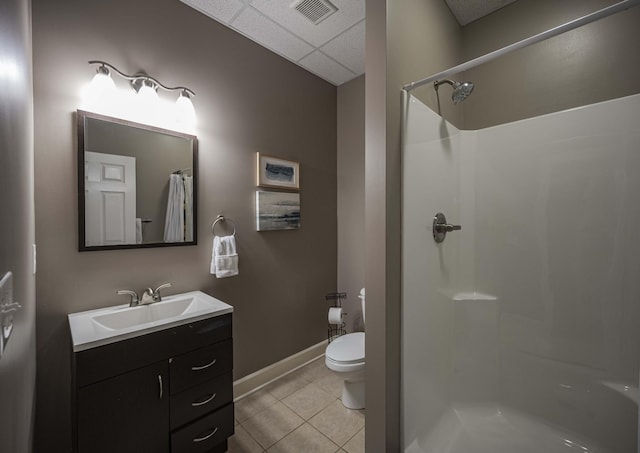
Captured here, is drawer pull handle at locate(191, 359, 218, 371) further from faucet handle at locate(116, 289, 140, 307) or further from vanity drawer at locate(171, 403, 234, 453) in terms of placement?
faucet handle at locate(116, 289, 140, 307)

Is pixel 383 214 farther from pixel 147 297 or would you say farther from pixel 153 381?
pixel 147 297

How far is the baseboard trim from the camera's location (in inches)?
81.8

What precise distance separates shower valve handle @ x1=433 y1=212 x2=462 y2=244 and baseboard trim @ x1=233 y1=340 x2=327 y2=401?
1.71m

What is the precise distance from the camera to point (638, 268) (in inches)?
52.1

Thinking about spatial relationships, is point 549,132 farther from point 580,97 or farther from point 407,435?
point 407,435

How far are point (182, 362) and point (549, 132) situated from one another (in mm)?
2364

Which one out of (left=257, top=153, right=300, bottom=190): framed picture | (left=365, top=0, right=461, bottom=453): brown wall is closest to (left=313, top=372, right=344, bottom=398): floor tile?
(left=365, top=0, right=461, bottom=453): brown wall

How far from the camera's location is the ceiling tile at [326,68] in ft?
7.81

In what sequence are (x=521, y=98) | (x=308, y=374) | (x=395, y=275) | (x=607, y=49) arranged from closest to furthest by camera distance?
(x=395, y=275) → (x=607, y=49) → (x=521, y=98) → (x=308, y=374)

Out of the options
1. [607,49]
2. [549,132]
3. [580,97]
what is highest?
[607,49]

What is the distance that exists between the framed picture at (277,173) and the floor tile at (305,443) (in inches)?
69.0

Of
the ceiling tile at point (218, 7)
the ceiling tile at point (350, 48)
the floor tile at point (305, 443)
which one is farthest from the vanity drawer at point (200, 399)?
the ceiling tile at point (350, 48)

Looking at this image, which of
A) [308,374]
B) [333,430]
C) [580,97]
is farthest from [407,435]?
[580,97]

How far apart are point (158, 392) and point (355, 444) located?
3.83 ft
